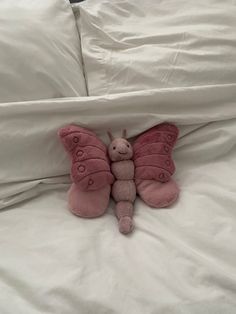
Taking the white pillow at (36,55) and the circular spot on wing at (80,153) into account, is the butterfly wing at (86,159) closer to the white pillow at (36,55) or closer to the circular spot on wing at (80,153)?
the circular spot on wing at (80,153)

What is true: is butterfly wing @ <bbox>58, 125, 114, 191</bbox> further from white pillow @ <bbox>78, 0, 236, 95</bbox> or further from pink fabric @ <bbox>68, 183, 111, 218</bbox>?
white pillow @ <bbox>78, 0, 236, 95</bbox>

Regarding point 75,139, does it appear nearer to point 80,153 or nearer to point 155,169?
point 80,153

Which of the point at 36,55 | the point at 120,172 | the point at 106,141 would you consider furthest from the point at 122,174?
the point at 36,55

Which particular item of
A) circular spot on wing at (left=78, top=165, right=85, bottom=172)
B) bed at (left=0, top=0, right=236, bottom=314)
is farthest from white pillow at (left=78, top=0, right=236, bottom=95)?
circular spot on wing at (left=78, top=165, right=85, bottom=172)

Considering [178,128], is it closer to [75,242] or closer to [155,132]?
[155,132]

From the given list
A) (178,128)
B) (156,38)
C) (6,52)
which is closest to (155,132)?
(178,128)

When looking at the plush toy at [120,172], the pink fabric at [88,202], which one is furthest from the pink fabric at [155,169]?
the pink fabric at [88,202]
